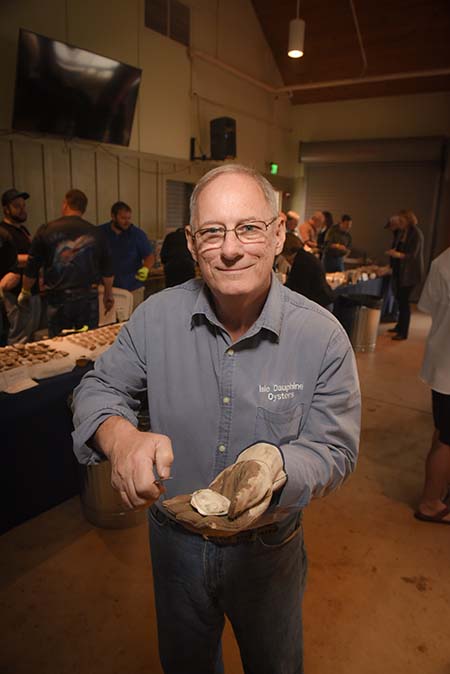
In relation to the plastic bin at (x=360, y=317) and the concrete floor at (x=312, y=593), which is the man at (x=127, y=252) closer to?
the plastic bin at (x=360, y=317)

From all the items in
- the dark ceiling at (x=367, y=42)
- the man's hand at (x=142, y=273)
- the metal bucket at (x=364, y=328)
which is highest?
the dark ceiling at (x=367, y=42)

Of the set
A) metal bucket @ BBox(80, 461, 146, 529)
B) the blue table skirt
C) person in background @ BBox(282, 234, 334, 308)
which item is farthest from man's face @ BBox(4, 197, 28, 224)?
metal bucket @ BBox(80, 461, 146, 529)

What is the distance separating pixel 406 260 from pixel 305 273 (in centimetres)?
310

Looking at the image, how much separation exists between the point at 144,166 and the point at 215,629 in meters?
7.07

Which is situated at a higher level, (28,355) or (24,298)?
(24,298)

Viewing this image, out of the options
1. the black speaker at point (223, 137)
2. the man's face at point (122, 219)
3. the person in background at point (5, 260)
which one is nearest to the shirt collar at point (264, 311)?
the person in background at point (5, 260)

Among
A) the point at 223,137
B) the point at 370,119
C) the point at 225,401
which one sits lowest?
the point at 225,401

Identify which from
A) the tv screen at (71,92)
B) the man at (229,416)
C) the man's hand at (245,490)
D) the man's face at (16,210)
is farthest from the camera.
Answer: the tv screen at (71,92)

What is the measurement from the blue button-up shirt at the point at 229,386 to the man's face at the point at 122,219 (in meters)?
4.01

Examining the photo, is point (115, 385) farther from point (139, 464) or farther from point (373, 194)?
point (373, 194)

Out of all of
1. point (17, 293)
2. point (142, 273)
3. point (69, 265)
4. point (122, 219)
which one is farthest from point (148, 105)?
point (69, 265)

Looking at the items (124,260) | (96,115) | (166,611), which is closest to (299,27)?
(96,115)

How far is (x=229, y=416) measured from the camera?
1163 millimetres

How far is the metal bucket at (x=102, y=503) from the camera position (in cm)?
258
